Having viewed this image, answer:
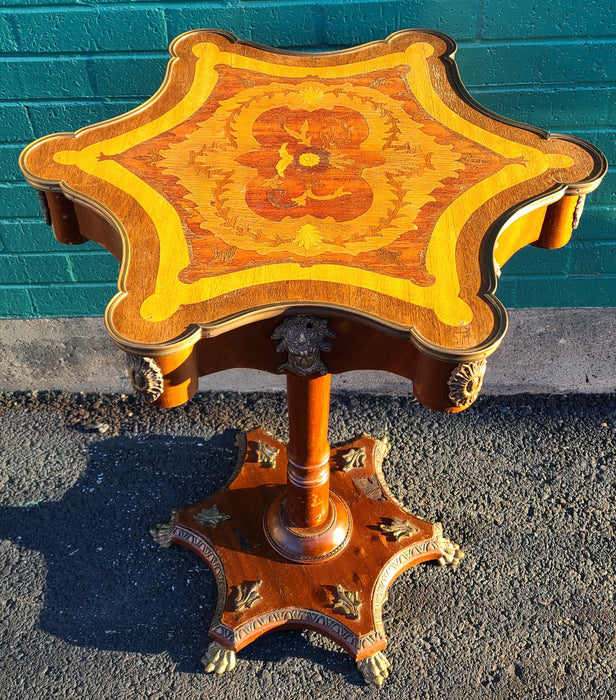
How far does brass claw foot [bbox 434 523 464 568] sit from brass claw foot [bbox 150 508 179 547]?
2.70 feet

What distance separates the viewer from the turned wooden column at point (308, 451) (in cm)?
168

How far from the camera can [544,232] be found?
157 cm

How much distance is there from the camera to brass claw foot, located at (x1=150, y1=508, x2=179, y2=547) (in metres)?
2.12

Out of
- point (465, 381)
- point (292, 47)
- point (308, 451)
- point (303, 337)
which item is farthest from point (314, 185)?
point (292, 47)

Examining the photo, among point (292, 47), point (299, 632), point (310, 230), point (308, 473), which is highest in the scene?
point (292, 47)

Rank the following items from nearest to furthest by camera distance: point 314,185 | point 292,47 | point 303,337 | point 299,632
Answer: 1. point 303,337
2. point 314,185
3. point 299,632
4. point 292,47

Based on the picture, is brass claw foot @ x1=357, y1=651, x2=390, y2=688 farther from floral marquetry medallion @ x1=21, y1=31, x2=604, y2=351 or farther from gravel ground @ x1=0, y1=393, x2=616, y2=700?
floral marquetry medallion @ x1=21, y1=31, x2=604, y2=351

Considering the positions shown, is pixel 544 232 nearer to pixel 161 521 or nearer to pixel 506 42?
pixel 506 42

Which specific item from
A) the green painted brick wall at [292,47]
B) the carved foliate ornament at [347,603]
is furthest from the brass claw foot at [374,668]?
the green painted brick wall at [292,47]

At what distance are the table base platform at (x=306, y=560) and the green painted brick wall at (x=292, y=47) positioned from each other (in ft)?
4.01

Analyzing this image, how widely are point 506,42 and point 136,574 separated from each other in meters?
1.97

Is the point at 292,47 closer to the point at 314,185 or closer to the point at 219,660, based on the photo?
the point at 314,185

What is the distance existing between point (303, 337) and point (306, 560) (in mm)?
920

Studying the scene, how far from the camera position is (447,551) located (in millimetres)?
2100
